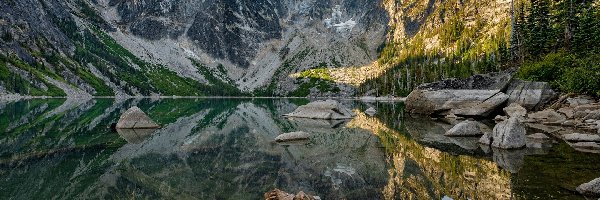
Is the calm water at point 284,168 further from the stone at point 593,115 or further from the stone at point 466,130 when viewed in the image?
the stone at point 593,115

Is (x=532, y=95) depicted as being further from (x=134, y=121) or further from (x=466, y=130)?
(x=134, y=121)

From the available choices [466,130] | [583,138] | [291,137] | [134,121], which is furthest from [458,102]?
[134,121]

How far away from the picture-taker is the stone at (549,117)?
146 ft

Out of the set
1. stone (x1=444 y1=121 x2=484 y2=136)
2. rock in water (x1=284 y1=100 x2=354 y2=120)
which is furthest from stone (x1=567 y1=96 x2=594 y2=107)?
rock in water (x1=284 y1=100 x2=354 y2=120)

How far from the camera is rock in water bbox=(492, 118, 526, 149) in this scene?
29.2 m

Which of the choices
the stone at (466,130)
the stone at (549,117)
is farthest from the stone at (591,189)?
the stone at (549,117)

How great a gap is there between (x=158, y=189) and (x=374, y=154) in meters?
15.3

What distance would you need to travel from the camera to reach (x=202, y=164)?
2538 cm

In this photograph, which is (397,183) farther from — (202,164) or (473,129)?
(473,129)

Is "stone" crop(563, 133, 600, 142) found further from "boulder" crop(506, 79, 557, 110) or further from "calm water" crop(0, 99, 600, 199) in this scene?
"boulder" crop(506, 79, 557, 110)

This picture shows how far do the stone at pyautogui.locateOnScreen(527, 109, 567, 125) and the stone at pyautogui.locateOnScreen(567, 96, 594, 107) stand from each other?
10.9 feet

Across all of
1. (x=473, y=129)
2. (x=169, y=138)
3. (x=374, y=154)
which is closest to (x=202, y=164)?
(x=374, y=154)

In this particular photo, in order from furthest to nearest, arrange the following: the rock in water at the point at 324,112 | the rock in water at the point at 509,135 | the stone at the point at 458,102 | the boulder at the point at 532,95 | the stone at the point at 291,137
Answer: the rock in water at the point at 324,112
the stone at the point at 458,102
the boulder at the point at 532,95
the stone at the point at 291,137
the rock in water at the point at 509,135

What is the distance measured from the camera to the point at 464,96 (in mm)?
60688
